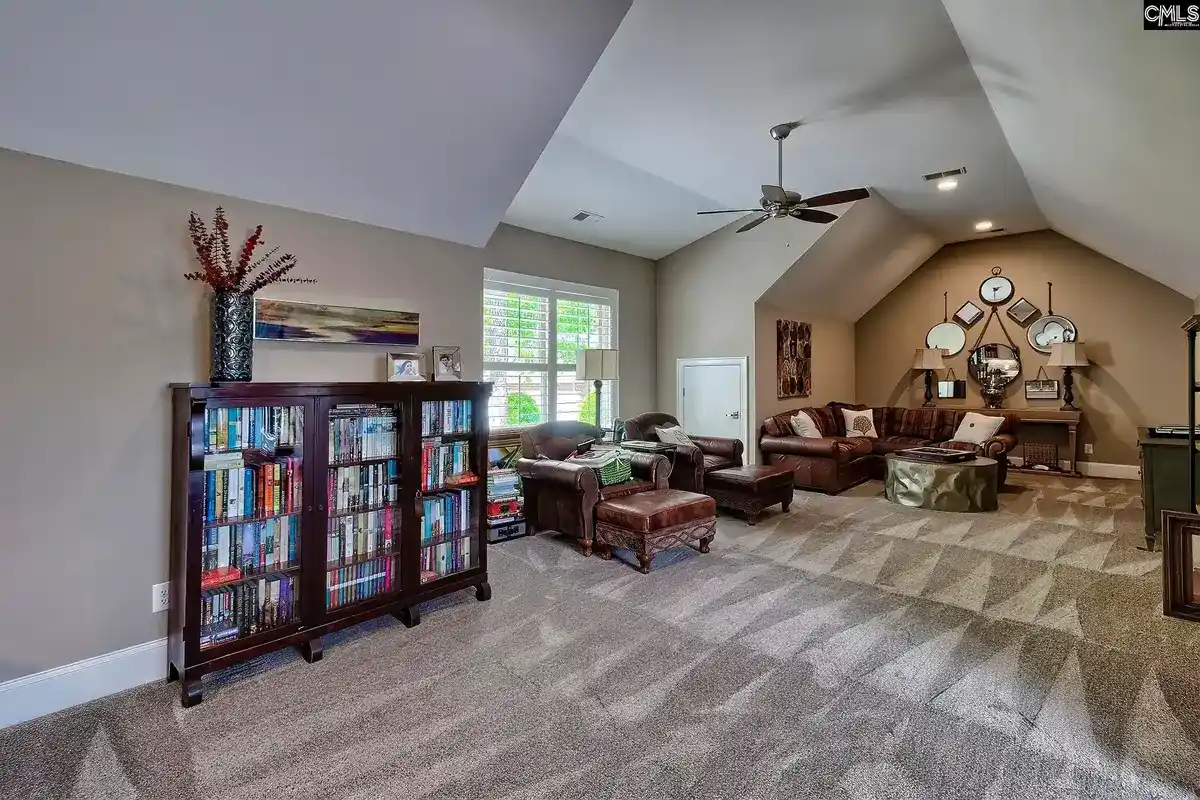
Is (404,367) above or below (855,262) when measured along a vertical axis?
below

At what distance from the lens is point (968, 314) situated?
7938 mm

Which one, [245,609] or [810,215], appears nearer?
[245,609]

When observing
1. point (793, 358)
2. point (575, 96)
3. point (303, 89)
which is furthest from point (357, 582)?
point (793, 358)

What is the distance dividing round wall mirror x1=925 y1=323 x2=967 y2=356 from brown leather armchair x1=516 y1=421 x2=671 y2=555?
593 centimetres

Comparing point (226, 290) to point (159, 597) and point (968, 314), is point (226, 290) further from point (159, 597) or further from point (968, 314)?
point (968, 314)

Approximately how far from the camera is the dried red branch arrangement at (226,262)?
7.93ft

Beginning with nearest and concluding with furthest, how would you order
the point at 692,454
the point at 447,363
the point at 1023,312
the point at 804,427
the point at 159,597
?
the point at 159,597 < the point at 447,363 < the point at 692,454 < the point at 804,427 < the point at 1023,312

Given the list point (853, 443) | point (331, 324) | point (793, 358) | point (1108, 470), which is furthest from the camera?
point (793, 358)

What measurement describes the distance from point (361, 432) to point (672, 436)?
3.34 metres

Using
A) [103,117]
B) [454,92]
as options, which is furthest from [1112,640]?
[103,117]

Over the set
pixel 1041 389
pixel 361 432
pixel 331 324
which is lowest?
pixel 361 432

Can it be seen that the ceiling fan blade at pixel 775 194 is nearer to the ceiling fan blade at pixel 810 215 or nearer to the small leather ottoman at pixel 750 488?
the ceiling fan blade at pixel 810 215

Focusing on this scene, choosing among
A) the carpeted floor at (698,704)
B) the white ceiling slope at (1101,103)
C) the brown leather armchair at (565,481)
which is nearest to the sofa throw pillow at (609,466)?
the brown leather armchair at (565,481)

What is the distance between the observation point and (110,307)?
7.44 ft
